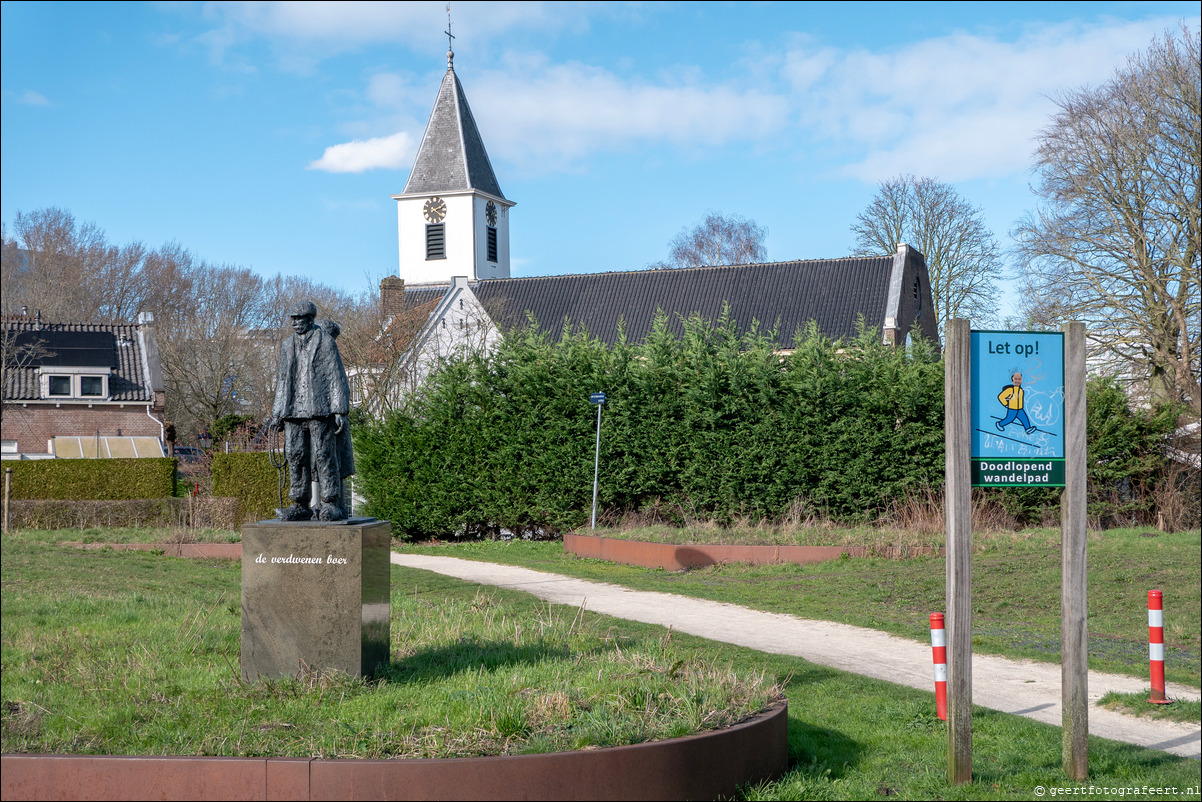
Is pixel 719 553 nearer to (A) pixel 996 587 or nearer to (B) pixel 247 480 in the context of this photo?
(A) pixel 996 587

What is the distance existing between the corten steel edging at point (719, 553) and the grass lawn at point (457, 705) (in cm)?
741

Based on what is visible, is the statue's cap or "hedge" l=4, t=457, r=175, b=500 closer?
the statue's cap

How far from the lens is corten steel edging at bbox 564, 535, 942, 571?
16.3 meters

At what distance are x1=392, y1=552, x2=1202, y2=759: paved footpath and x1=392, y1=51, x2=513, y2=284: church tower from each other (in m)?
37.5

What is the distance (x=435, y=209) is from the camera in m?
51.5

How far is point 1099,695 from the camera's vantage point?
805 cm

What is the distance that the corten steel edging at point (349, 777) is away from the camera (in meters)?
5.09

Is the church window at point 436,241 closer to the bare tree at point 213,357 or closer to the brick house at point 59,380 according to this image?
the bare tree at point 213,357

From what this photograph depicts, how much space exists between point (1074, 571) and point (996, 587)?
7528 mm

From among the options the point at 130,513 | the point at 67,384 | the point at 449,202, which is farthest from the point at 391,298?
the point at 67,384

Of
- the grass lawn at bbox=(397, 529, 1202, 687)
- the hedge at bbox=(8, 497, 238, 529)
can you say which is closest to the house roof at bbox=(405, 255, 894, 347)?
the hedge at bbox=(8, 497, 238, 529)

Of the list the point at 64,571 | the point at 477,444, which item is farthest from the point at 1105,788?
the point at 477,444

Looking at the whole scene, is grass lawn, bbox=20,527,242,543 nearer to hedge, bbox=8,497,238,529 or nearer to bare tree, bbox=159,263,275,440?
hedge, bbox=8,497,238,529

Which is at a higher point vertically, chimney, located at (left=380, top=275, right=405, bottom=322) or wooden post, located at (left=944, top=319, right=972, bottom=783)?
chimney, located at (left=380, top=275, right=405, bottom=322)
